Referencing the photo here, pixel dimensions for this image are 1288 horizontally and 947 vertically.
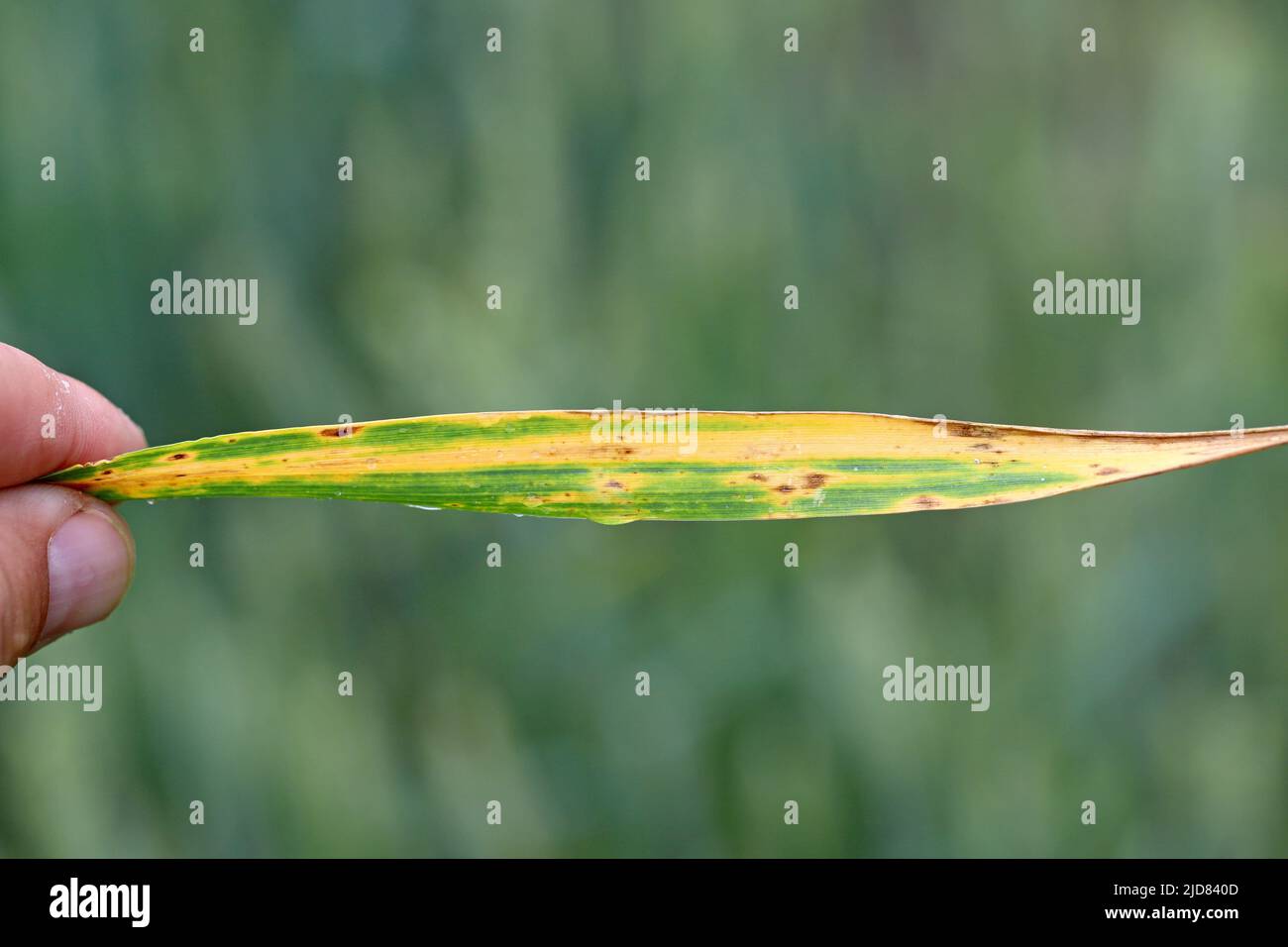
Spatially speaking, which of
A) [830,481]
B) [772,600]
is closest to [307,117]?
[772,600]

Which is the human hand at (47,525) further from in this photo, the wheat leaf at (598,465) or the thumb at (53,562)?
the wheat leaf at (598,465)

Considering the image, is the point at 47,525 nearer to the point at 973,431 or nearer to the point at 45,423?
the point at 45,423

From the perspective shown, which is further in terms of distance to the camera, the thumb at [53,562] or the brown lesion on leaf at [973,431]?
the thumb at [53,562]

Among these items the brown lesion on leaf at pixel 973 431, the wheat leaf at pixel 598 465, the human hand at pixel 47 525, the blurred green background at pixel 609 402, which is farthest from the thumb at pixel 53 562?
the brown lesion on leaf at pixel 973 431

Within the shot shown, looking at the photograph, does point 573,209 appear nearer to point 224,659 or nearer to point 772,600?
point 772,600

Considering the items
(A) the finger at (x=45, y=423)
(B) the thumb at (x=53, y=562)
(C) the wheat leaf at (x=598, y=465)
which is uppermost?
(A) the finger at (x=45, y=423)

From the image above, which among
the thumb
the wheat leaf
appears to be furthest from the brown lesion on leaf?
the thumb

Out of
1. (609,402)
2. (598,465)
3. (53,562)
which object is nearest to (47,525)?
(53,562)

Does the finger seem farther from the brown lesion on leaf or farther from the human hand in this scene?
the brown lesion on leaf
